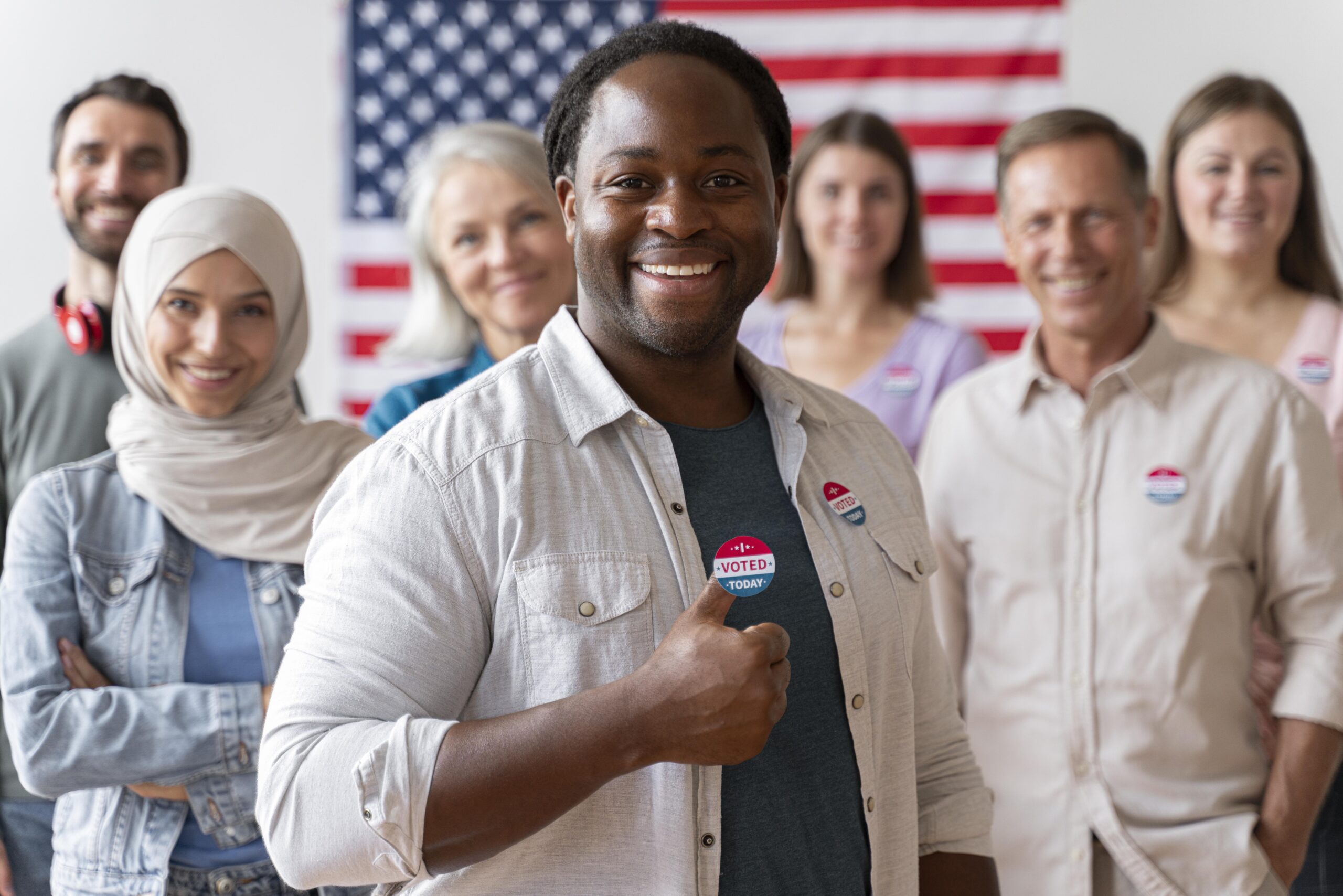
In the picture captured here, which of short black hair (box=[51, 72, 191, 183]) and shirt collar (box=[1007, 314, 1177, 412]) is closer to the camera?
shirt collar (box=[1007, 314, 1177, 412])

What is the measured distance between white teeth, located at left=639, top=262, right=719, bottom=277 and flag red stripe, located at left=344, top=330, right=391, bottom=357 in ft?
10.9

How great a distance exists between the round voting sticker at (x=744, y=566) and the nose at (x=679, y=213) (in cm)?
35

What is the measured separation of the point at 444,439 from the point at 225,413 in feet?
3.67

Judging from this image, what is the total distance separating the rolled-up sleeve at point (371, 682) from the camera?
42.6 inches

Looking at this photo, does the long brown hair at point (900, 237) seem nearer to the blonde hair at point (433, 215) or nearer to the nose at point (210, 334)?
the blonde hair at point (433, 215)

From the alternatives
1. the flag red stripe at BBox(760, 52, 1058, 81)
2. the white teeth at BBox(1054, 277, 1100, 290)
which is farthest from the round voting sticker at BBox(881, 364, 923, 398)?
the flag red stripe at BBox(760, 52, 1058, 81)

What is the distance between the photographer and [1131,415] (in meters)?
2.36

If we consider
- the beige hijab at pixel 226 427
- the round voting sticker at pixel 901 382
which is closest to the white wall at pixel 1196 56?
the round voting sticker at pixel 901 382

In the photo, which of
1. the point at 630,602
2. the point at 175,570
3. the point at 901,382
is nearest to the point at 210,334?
the point at 175,570

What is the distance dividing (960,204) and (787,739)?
343 centimetres

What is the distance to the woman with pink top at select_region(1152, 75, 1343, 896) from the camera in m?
2.98

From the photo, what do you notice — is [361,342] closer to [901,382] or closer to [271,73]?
[271,73]

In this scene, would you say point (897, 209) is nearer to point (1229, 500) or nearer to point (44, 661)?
point (1229, 500)

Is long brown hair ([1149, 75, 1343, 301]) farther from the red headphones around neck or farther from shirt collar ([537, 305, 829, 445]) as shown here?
the red headphones around neck
